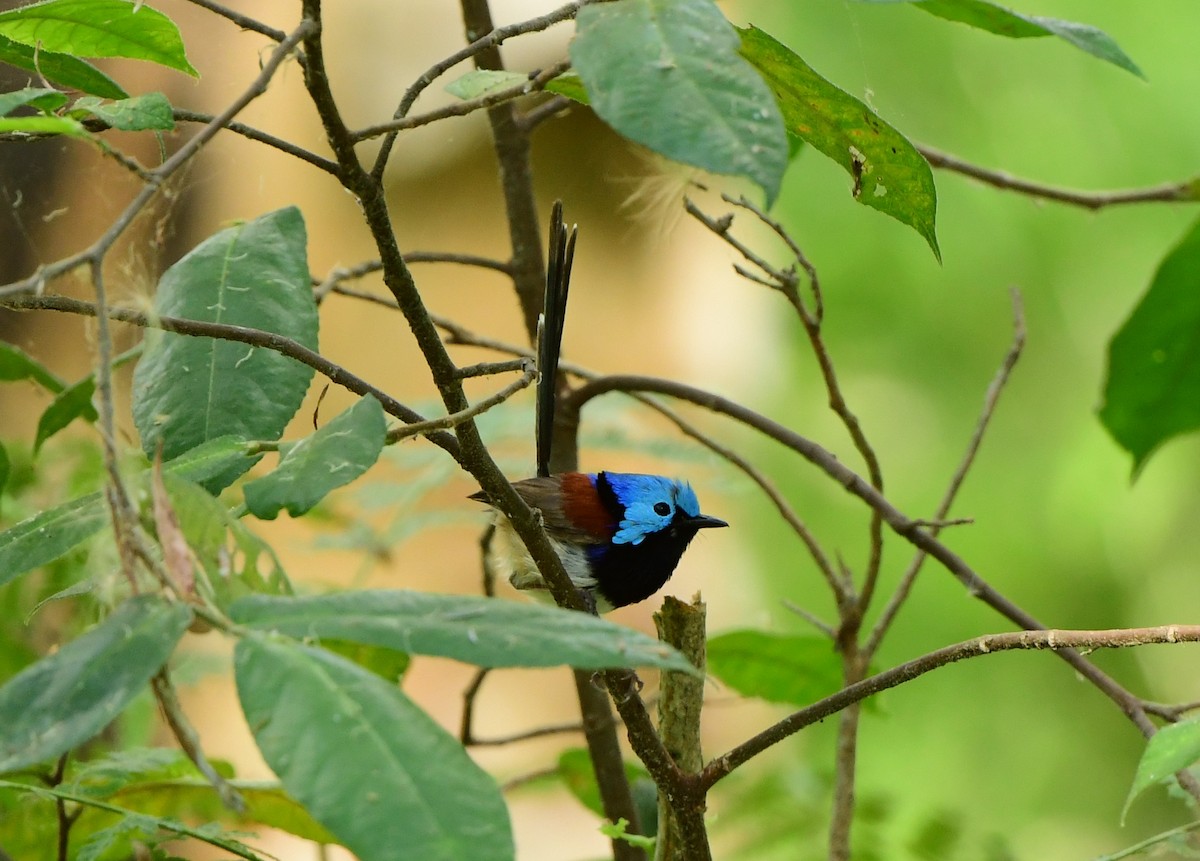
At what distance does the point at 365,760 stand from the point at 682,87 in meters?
0.32

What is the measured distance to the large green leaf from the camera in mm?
829

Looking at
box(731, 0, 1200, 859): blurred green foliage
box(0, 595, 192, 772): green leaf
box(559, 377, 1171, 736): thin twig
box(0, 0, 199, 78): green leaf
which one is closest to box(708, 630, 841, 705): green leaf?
box(559, 377, 1171, 736): thin twig

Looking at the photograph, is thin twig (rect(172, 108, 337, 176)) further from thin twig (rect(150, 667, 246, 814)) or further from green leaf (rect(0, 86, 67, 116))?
thin twig (rect(150, 667, 246, 814))

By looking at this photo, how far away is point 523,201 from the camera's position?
1467mm

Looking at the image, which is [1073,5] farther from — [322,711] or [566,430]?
[322,711]

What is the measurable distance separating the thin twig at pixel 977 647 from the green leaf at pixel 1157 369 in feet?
2.39

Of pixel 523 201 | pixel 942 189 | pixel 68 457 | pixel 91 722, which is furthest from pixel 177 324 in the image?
pixel 942 189

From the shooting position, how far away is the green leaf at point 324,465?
0.63 metres

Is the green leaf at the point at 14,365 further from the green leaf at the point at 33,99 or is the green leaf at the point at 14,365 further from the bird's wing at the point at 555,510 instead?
the bird's wing at the point at 555,510

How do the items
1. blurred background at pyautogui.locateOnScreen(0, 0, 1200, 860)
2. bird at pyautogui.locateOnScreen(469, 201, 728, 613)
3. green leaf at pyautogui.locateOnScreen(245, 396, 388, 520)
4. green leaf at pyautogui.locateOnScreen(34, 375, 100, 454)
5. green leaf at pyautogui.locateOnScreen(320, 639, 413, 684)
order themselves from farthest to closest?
blurred background at pyautogui.locateOnScreen(0, 0, 1200, 860) < bird at pyautogui.locateOnScreen(469, 201, 728, 613) < green leaf at pyautogui.locateOnScreen(320, 639, 413, 684) < green leaf at pyautogui.locateOnScreen(34, 375, 100, 454) < green leaf at pyautogui.locateOnScreen(245, 396, 388, 520)

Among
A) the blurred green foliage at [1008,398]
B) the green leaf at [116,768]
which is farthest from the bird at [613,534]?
the blurred green foliage at [1008,398]

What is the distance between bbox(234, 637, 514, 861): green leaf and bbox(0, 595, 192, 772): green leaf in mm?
35

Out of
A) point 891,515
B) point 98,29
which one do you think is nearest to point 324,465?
point 98,29

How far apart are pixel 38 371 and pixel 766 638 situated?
820 mm
